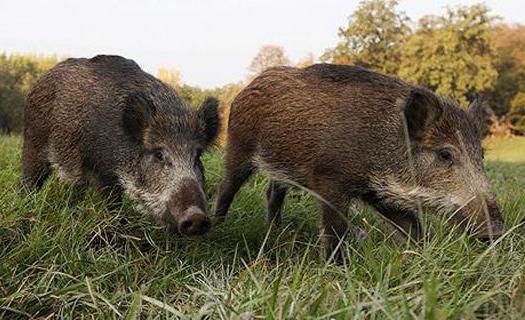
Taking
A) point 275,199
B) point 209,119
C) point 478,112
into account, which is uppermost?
point 478,112

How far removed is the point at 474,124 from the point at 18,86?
20041 mm

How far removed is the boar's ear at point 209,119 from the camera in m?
3.94

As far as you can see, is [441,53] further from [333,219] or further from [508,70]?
[333,219]

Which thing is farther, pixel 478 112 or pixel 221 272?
pixel 478 112

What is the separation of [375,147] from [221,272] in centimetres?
125

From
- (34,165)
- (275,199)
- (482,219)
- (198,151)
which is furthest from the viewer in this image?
(275,199)

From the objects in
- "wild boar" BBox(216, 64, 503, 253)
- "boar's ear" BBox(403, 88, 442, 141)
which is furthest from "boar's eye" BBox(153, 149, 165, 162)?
"boar's ear" BBox(403, 88, 442, 141)

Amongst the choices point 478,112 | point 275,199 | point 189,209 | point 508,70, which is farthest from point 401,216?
point 508,70

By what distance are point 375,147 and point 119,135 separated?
162cm

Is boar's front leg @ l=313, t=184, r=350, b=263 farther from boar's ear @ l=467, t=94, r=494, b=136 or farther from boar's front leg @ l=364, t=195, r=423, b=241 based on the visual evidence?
boar's ear @ l=467, t=94, r=494, b=136

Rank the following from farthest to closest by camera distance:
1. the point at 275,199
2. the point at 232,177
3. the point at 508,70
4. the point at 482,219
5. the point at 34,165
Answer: the point at 508,70
the point at 275,199
the point at 232,177
the point at 34,165
the point at 482,219

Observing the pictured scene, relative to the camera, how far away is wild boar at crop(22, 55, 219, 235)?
360 centimetres

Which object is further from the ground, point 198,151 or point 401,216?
point 198,151

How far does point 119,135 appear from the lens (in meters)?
3.78
